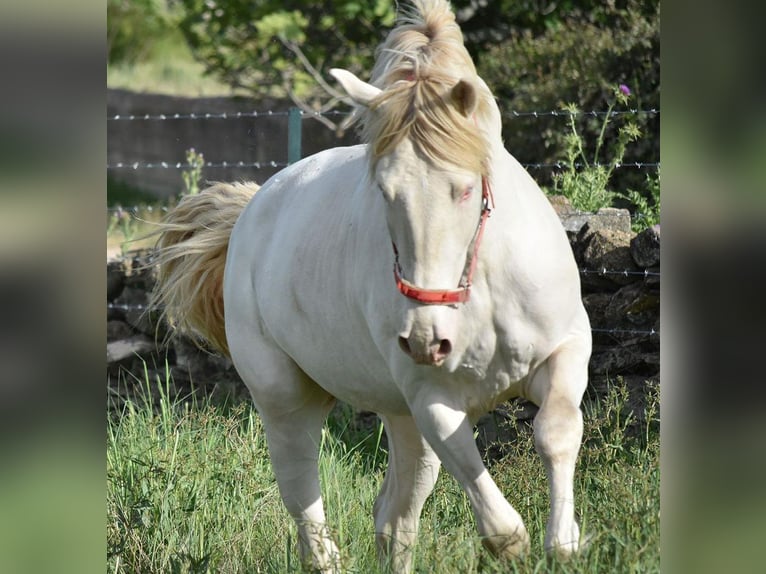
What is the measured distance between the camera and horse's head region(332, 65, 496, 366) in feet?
8.86

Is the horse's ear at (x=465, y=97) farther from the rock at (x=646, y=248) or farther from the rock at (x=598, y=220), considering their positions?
the rock at (x=598, y=220)

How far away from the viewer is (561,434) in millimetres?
2959

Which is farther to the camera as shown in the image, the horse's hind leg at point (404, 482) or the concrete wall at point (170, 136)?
the concrete wall at point (170, 136)

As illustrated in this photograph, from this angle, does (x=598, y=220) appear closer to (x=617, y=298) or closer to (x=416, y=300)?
(x=617, y=298)

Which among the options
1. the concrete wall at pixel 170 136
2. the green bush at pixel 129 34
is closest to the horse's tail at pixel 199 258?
the concrete wall at pixel 170 136

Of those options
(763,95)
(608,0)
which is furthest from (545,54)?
(763,95)

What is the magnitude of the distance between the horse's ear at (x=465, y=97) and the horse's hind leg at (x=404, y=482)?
4.94 feet

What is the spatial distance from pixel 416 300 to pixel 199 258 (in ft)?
7.06

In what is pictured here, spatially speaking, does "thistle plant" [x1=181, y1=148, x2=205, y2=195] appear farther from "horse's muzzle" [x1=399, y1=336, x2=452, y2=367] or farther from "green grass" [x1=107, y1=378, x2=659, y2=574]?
"horse's muzzle" [x1=399, y1=336, x2=452, y2=367]

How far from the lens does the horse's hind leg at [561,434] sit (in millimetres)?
2896

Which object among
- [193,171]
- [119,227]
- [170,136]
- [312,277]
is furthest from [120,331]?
[170,136]

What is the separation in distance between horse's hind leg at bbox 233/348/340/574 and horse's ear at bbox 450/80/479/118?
1543 millimetres

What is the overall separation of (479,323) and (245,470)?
6.87 ft

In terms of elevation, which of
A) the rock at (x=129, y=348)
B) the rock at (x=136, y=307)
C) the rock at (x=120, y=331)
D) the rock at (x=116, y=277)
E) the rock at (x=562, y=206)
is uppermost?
the rock at (x=562, y=206)
